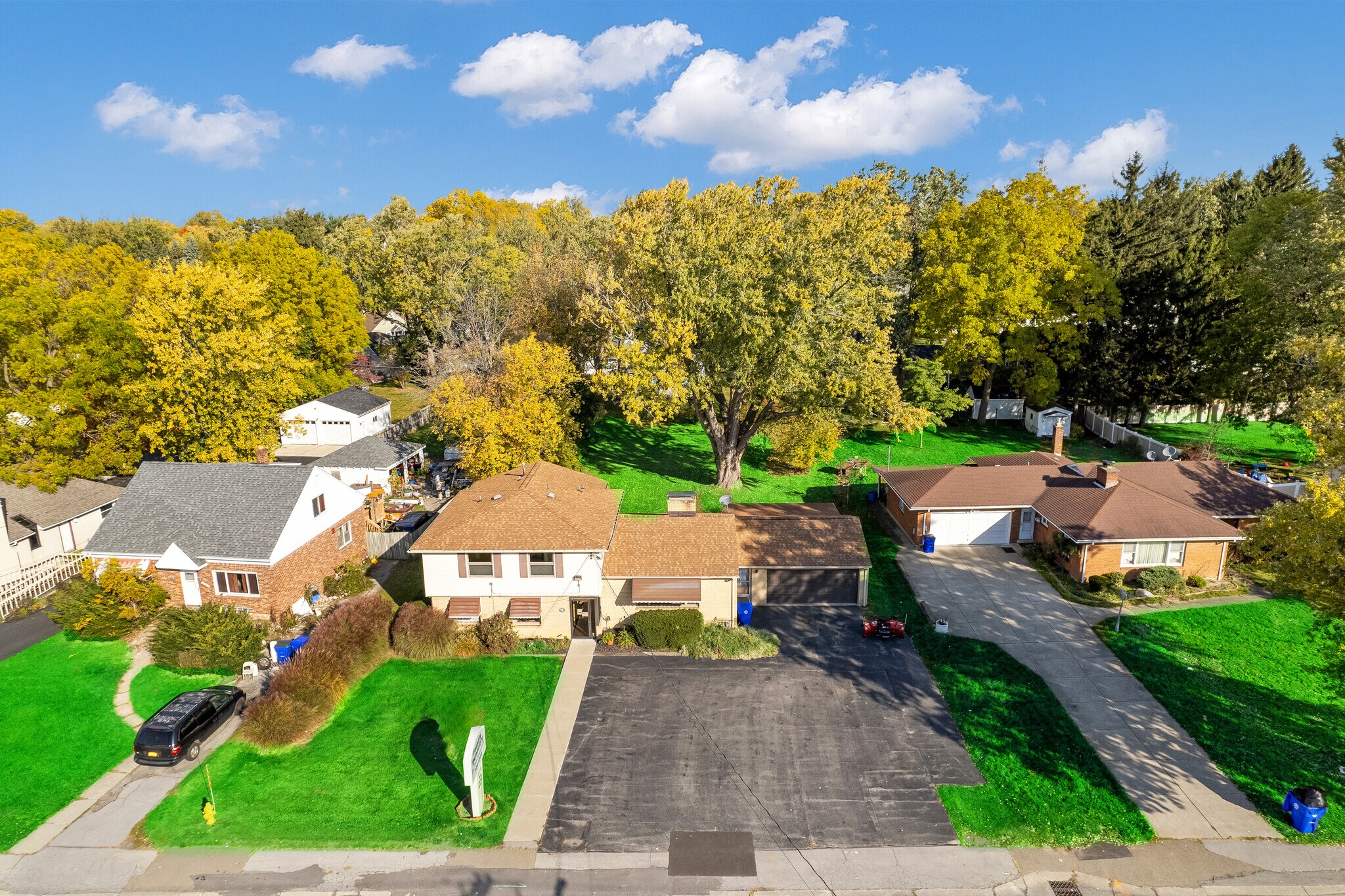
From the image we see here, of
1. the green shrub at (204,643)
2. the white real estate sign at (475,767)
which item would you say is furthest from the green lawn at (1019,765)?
the green shrub at (204,643)

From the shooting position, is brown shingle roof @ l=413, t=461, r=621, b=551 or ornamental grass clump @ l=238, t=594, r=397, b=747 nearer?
ornamental grass clump @ l=238, t=594, r=397, b=747

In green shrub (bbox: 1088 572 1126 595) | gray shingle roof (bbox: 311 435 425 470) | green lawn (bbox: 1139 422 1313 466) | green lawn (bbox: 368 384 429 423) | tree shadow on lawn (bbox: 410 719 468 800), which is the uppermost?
green lawn (bbox: 368 384 429 423)

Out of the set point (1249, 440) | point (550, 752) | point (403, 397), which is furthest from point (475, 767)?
point (1249, 440)

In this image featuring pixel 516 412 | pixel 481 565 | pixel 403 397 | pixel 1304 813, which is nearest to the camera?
pixel 1304 813

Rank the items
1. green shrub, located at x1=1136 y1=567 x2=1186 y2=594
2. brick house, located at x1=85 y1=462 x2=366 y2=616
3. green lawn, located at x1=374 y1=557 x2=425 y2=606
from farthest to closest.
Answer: green lawn, located at x1=374 y1=557 x2=425 y2=606
green shrub, located at x1=1136 y1=567 x2=1186 y2=594
brick house, located at x1=85 y1=462 x2=366 y2=616

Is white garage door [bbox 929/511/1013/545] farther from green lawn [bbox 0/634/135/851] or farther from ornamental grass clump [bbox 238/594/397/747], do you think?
green lawn [bbox 0/634/135/851]

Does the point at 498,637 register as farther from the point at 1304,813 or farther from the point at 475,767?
the point at 1304,813

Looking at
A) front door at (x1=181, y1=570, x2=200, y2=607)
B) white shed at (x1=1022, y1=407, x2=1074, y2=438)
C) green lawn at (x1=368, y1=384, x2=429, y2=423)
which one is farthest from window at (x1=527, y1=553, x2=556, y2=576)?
white shed at (x1=1022, y1=407, x2=1074, y2=438)

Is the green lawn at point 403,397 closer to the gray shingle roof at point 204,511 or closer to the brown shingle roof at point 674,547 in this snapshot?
the gray shingle roof at point 204,511
